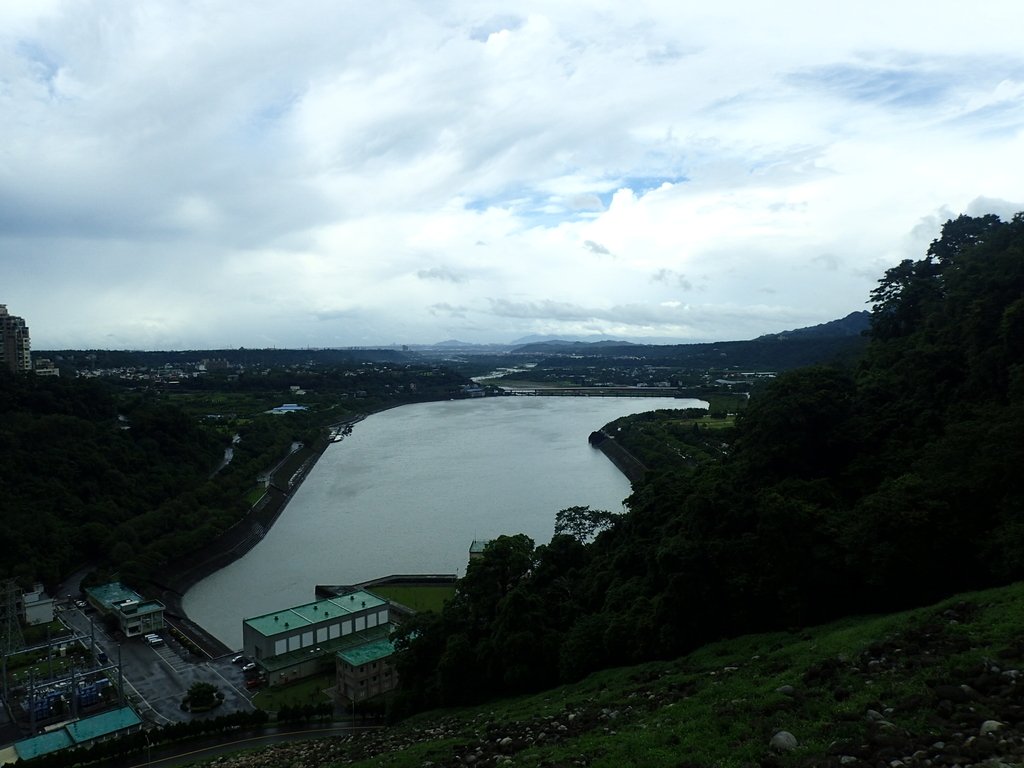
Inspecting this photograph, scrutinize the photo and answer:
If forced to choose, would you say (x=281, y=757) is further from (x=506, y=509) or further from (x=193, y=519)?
(x=506, y=509)

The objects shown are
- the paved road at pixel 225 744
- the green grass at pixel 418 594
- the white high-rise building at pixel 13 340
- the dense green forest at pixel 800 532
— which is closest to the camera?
the dense green forest at pixel 800 532

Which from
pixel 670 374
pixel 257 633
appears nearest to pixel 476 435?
pixel 257 633

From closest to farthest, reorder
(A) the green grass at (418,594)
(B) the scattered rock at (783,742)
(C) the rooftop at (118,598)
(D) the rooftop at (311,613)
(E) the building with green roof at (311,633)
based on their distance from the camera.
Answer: (B) the scattered rock at (783,742)
(E) the building with green roof at (311,633)
(D) the rooftop at (311,613)
(C) the rooftop at (118,598)
(A) the green grass at (418,594)

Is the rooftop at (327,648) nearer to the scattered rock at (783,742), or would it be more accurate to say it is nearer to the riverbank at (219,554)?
the riverbank at (219,554)

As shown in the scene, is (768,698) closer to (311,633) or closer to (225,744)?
(225,744)

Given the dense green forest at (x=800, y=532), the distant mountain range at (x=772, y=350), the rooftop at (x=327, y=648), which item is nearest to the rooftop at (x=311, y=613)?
the rooftop at (x=327, y=648)
